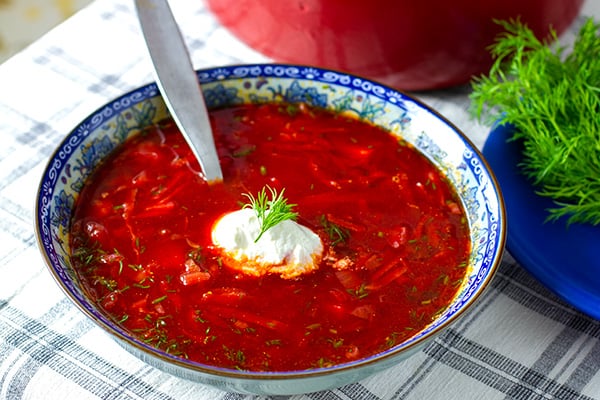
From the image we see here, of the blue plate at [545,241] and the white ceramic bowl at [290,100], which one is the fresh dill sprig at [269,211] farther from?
the blue plate at [545,241]

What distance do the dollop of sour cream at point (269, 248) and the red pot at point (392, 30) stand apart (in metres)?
0.72

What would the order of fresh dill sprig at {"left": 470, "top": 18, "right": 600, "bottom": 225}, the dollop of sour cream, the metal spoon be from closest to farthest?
the dollop of sour cream < the metal spoon < fresh dill sprig at {"left": 470, "top": 18, "right": 600, "bottom": 225}

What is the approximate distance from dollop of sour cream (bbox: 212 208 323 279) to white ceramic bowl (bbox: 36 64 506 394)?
0.28m

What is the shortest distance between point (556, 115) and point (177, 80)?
958mm

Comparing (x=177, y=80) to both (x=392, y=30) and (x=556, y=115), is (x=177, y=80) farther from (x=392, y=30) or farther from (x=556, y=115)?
(x=556, y=115)

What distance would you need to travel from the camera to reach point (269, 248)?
5.44ft

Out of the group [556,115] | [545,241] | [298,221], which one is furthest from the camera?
[556,115]

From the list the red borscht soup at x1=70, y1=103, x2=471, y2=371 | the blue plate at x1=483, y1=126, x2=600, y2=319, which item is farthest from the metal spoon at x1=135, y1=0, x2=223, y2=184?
the blue plate at x1=483, y1=126, x2=600, y2=319

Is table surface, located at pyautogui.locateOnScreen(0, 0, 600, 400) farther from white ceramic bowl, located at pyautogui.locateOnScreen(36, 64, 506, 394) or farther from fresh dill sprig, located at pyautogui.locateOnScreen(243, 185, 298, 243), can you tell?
fresh dill sprig, located at pyautogui.locateOnScreen(243, 185, 298, 243)

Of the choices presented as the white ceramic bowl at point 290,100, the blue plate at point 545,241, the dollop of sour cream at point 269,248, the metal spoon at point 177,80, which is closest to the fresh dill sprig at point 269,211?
the dollop of sour cream at point 269,248

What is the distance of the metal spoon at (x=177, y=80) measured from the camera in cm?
188

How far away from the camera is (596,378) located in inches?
68.3

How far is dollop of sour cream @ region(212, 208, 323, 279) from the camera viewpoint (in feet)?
5.42

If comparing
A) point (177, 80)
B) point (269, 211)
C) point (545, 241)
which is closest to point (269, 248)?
point (269, 211)
